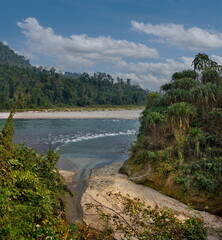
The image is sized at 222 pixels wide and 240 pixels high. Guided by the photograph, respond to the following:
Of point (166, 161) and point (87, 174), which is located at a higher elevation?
point (166, 161)

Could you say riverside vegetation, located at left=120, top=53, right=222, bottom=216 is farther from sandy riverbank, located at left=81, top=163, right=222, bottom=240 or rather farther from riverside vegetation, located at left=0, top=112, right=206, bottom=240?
riverside vegetation, located at left=0, top=112, right=206, bottom=240

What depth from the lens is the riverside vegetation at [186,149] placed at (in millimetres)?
10047

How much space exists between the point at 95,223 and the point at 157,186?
12.8 feet

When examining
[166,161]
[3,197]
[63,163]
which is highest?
[3,197]

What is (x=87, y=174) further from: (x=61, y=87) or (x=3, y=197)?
(x=61, y=87)

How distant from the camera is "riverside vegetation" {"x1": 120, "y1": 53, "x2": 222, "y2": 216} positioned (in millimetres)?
10047

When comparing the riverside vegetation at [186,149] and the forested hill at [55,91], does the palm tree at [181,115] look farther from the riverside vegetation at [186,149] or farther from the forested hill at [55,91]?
the forested hill at [55,91]

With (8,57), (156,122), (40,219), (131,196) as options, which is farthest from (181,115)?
A: (8,57)

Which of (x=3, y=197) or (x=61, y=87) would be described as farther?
(x=61, y=87)

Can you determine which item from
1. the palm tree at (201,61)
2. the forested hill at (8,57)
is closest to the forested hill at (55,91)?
the palm tree at (201,61)

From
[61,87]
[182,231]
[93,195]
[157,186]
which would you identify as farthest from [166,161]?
[61,87]

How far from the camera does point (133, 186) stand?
11.5 m

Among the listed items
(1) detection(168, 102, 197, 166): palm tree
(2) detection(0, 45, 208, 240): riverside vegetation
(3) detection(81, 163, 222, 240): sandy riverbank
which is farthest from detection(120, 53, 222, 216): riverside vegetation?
(2) detection(0, 45, 208, 240): riverside vegetation

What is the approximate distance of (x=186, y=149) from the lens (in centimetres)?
1266
